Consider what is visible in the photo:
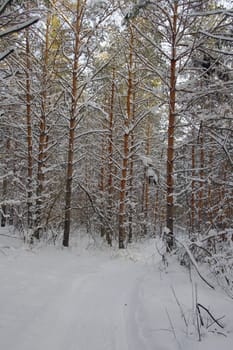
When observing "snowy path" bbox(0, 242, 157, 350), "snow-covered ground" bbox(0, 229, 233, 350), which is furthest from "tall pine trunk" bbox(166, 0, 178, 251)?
"snowy path" bbox(0, 242, 157, 350)

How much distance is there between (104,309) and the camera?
357cm

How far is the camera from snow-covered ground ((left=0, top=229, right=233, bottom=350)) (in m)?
2.60

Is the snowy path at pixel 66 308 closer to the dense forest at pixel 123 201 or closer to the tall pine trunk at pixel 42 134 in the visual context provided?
the dense forest at pixel 123 201

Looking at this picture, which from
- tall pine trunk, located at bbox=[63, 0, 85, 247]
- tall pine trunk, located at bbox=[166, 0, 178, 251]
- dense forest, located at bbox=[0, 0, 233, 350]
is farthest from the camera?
tall pine trunk, located at bbox=[63, 0, 85, 247]

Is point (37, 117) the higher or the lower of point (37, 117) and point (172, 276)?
the higher

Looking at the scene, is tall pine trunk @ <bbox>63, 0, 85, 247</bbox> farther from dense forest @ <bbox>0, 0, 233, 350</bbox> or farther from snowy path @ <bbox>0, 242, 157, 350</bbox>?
snowy path @ <bbox>0, 242, 157, 350</bbox>

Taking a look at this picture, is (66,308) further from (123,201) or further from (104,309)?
(123,201)

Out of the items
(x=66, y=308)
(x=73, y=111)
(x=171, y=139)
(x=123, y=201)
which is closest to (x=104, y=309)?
(x=66, y=308)

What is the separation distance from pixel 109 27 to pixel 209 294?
8949mm

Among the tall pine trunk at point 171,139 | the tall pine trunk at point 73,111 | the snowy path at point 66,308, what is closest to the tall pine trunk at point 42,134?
the tall pine trunk at point 73,111

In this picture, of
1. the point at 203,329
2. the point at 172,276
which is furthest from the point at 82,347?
the point at 172,276

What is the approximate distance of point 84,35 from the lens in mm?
9000

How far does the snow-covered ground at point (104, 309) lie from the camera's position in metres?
2.60

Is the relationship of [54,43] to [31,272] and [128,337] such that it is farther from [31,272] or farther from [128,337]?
→ [128,337]
